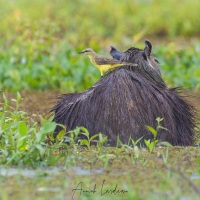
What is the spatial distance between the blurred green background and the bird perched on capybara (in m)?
3.44

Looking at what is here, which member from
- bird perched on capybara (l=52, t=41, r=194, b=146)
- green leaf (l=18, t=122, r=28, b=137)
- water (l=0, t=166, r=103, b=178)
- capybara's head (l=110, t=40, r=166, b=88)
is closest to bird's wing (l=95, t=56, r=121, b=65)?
capybara's head (l=110, t=40, r=166, b=88)

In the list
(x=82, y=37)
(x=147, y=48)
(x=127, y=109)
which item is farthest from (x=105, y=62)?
(x=82, y=37)

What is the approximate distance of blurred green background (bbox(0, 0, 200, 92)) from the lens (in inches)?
384

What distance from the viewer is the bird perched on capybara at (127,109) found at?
18.8ft

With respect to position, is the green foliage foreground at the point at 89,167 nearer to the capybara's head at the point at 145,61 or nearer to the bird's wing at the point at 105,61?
the capybara's head at the point at 145,61

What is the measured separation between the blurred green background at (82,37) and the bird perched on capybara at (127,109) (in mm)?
3438

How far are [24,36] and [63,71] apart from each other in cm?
136

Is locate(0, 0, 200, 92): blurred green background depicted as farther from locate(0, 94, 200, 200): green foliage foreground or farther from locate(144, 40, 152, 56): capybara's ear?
locate(0, 94, 200, 200): green foliage foreground

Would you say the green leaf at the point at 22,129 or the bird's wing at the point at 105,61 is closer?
the green leaf at the point at 22,129

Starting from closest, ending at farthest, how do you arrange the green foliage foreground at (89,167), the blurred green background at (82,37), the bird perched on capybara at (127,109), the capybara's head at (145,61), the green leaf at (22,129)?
the green foliage foreground at (89,167), the green leaf at (22,129), the bird perched on capybara at (127,109), the capybara's head at (145,61), the blurred green background at (82,37)

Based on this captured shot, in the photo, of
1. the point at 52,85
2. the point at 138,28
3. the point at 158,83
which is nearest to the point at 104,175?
the point at 158,83

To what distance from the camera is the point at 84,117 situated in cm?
581

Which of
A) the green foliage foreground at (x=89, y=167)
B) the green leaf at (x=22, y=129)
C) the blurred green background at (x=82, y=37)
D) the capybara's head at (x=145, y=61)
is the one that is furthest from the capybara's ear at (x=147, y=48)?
the blurred green background at (x=82, y=37)

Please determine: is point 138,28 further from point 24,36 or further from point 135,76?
point 135,76
